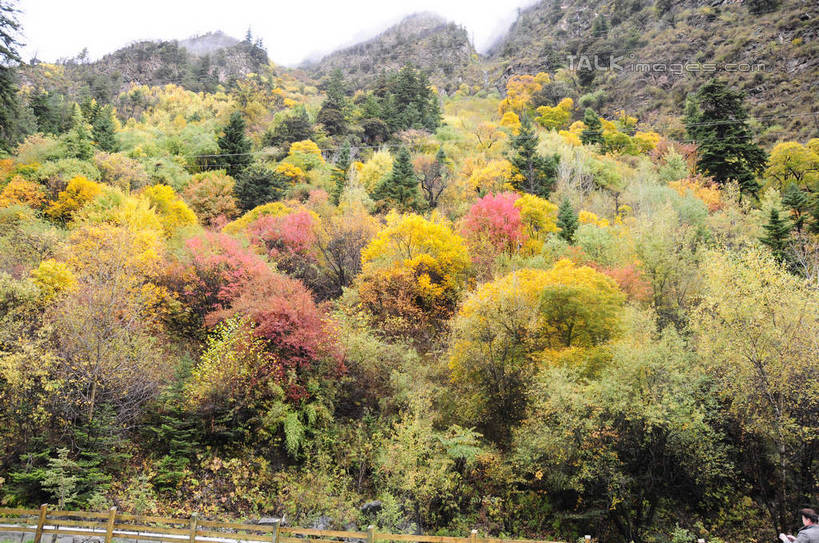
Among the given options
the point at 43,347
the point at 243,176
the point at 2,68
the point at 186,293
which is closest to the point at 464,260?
the point at 186,293

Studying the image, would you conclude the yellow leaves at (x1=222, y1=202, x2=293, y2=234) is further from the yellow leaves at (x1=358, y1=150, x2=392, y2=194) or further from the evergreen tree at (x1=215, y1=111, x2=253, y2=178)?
the evergreen tree at (x1=215, y1=111, x2=253, y2=178)

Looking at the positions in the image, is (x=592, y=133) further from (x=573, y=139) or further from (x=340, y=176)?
(x=340, y=176)

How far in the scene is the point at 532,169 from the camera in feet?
138

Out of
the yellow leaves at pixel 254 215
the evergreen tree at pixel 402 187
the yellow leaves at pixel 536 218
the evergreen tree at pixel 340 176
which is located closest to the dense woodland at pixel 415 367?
the yellow leaves at pixel 536 218

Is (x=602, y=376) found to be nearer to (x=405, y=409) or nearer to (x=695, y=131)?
(x=405, y=409)

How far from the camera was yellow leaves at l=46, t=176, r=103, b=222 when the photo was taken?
30.1 m

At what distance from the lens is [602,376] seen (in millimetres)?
16766

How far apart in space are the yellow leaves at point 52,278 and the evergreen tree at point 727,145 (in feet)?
153

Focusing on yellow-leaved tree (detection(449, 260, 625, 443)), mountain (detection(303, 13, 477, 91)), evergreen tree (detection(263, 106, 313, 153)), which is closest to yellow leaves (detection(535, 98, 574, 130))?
evergreen tree (detection(263, 106, 313, 153))

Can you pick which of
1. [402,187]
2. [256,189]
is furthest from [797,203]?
[256,189]

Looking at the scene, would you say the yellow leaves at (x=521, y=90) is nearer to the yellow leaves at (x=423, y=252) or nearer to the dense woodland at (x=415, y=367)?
the dense woodland at (x=415, y=367)

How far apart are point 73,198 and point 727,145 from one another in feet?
173

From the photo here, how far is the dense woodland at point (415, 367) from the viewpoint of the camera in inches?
608

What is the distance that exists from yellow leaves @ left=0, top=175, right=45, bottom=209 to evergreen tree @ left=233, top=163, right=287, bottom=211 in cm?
1405
